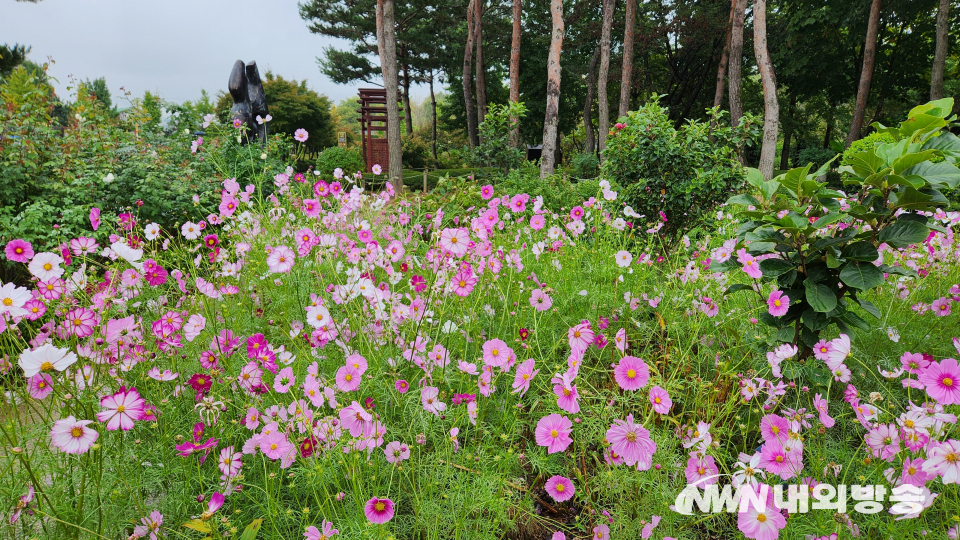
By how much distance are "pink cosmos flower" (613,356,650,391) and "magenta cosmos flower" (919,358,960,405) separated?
67 centimetres

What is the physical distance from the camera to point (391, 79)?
8.88 meters

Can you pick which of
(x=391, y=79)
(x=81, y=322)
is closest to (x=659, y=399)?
(x=81, y=322)

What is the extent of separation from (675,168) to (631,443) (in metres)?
3.70

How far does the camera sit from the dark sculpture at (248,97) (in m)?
9.16

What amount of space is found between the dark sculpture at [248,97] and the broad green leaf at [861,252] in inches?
355

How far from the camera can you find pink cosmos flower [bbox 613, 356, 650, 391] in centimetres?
127

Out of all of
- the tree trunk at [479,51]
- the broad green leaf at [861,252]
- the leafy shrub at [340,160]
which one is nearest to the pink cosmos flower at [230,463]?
the broad green leaf at [861,252]

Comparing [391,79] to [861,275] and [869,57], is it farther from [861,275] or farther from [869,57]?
[869,57]

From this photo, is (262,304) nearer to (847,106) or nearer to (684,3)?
(684,3)

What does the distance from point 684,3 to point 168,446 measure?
19308 mm

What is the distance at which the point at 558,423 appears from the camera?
4.25ft

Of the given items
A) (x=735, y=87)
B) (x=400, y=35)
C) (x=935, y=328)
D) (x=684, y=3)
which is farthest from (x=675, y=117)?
(x=935, y=328)
